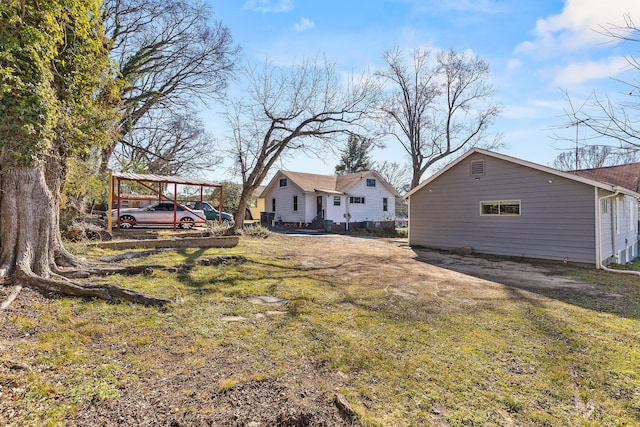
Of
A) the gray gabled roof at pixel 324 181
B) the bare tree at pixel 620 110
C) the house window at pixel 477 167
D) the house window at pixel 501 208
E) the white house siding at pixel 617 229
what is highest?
the gray gabled roof at pixel 324 181

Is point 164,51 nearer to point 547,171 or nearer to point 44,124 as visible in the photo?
point 44,124

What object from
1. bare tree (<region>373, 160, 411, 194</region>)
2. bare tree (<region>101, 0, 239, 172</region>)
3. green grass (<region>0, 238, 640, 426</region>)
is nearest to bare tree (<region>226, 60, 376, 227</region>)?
bare tree (<region>101, 0, 239, 172</region>)

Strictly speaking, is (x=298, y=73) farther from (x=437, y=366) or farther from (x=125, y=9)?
(x=437, y=366)

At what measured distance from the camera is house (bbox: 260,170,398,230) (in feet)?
75.4

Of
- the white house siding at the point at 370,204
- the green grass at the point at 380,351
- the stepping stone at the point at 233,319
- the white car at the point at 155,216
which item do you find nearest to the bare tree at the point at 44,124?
the green grass at the point at 380,351

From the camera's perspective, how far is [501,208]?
37.1ft

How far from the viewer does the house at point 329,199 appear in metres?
23.0

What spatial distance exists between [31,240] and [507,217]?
12.8m

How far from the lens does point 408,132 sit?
23.0 metres

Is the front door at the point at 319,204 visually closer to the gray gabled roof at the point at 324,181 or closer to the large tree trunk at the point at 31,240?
the gray gabled roof at the point at 324,181

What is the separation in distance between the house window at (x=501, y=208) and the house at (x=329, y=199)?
11565mm

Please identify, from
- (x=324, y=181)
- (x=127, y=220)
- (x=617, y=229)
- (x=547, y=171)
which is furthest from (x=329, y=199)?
(x=617, y=229)

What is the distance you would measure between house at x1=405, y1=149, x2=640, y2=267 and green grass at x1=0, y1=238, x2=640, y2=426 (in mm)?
5007

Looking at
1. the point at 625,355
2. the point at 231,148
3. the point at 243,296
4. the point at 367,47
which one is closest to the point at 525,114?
the point at 625,355
